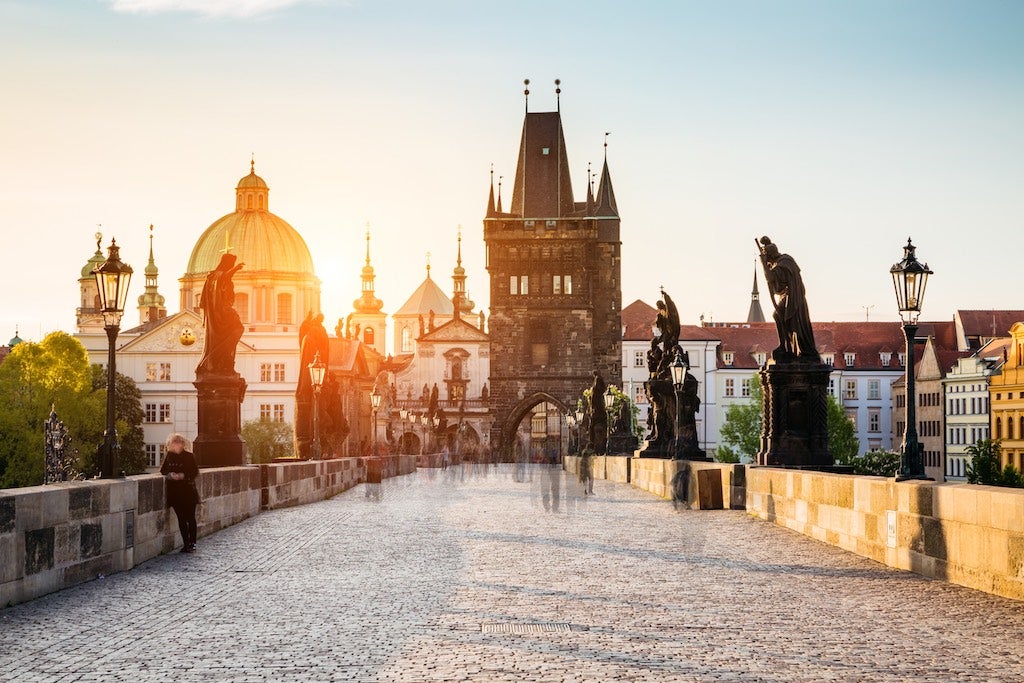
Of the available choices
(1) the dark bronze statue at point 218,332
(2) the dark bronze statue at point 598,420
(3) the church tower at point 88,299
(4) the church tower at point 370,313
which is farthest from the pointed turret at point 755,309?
(1) the dark bronze statue at point 218,332

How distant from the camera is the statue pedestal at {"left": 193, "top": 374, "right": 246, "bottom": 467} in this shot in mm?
24953

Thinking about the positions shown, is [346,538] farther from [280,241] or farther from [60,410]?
[280,241]

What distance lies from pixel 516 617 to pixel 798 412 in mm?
12016

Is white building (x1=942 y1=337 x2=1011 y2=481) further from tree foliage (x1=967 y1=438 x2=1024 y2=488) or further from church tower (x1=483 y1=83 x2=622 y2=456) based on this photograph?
church tower (x1=483 y1=83 x2=622 y2=456)

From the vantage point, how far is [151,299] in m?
157

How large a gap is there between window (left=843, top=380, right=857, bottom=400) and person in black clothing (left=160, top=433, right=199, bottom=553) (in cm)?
11375

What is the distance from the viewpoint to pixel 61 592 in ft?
39.1

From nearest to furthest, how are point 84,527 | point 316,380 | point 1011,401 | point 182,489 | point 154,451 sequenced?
point 84,527, point 182,489, point 316,380, point 1011,401, point 154,451

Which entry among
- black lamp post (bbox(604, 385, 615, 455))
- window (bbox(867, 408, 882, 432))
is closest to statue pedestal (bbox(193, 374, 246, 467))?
black lamp post (bbox(604, 385, 615, 455))

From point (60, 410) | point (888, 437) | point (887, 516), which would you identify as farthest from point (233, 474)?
point (888, 437)

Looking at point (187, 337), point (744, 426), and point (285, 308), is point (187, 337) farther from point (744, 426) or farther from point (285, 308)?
point (744, 426)

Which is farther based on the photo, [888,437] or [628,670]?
[888,437]

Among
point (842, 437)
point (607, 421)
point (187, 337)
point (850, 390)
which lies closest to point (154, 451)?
point (187, 337)

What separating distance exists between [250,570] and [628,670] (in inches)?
259
